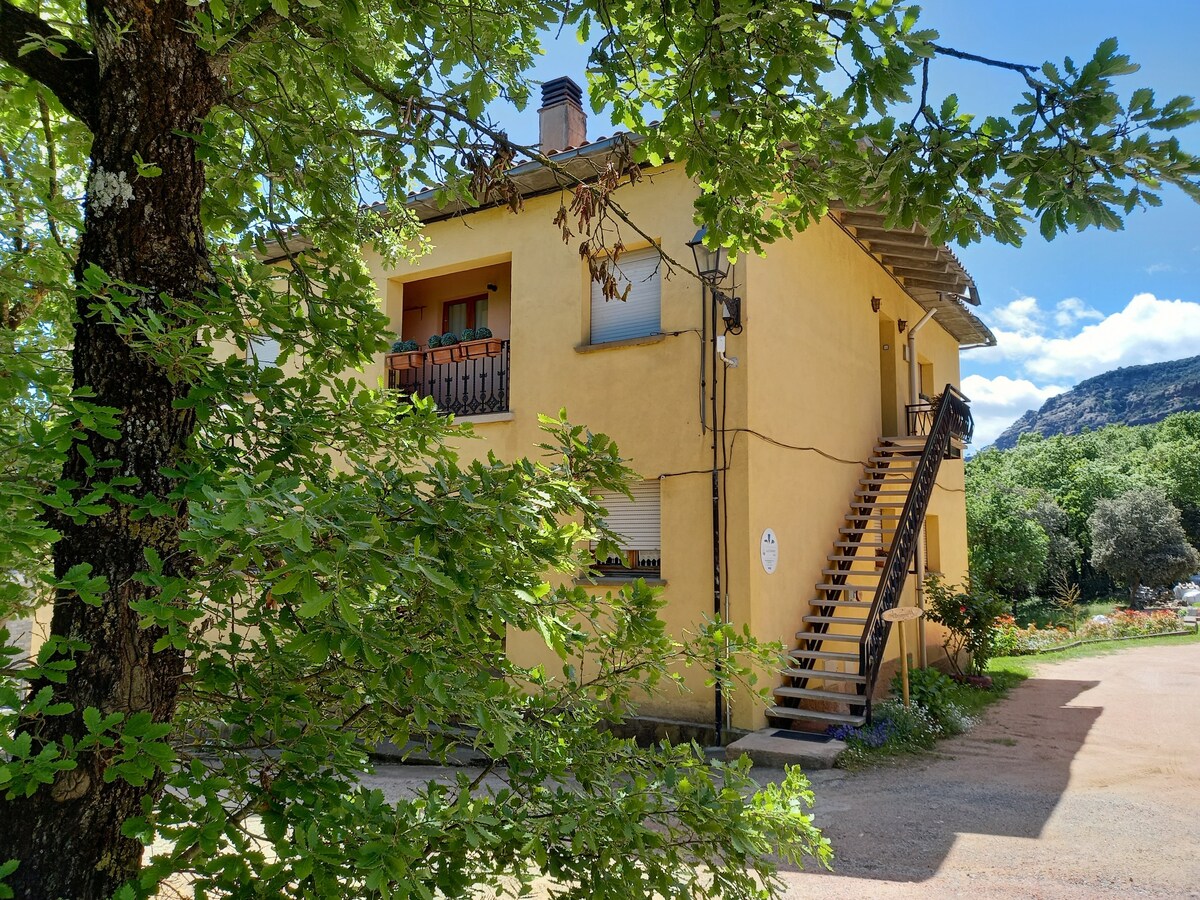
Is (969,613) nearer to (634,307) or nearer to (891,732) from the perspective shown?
(891,732)

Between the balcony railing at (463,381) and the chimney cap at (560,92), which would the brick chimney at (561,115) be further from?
the balcony railing at (463,381)

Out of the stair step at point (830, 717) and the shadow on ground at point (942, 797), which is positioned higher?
the stair step at point (830, 717)

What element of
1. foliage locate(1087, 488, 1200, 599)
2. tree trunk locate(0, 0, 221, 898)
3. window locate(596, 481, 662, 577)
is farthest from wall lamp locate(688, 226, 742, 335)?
foliage locate(1087, 488, 1200, 599)

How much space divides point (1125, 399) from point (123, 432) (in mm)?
181381

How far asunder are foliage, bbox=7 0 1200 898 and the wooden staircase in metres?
5.53

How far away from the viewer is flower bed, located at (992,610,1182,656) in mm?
19484

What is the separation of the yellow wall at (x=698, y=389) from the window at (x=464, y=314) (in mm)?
280

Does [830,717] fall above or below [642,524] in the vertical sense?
below

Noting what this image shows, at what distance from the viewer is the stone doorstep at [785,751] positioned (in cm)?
756

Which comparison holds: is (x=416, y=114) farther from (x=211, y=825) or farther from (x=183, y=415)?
(x=211, y=825)

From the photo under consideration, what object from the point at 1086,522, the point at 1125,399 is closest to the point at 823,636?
the point at 1086,522

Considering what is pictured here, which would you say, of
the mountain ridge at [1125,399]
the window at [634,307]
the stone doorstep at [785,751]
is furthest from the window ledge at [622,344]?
the mountain ridge at [1125,399]

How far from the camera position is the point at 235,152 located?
3.05m

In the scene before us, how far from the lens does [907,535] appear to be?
1019cm
